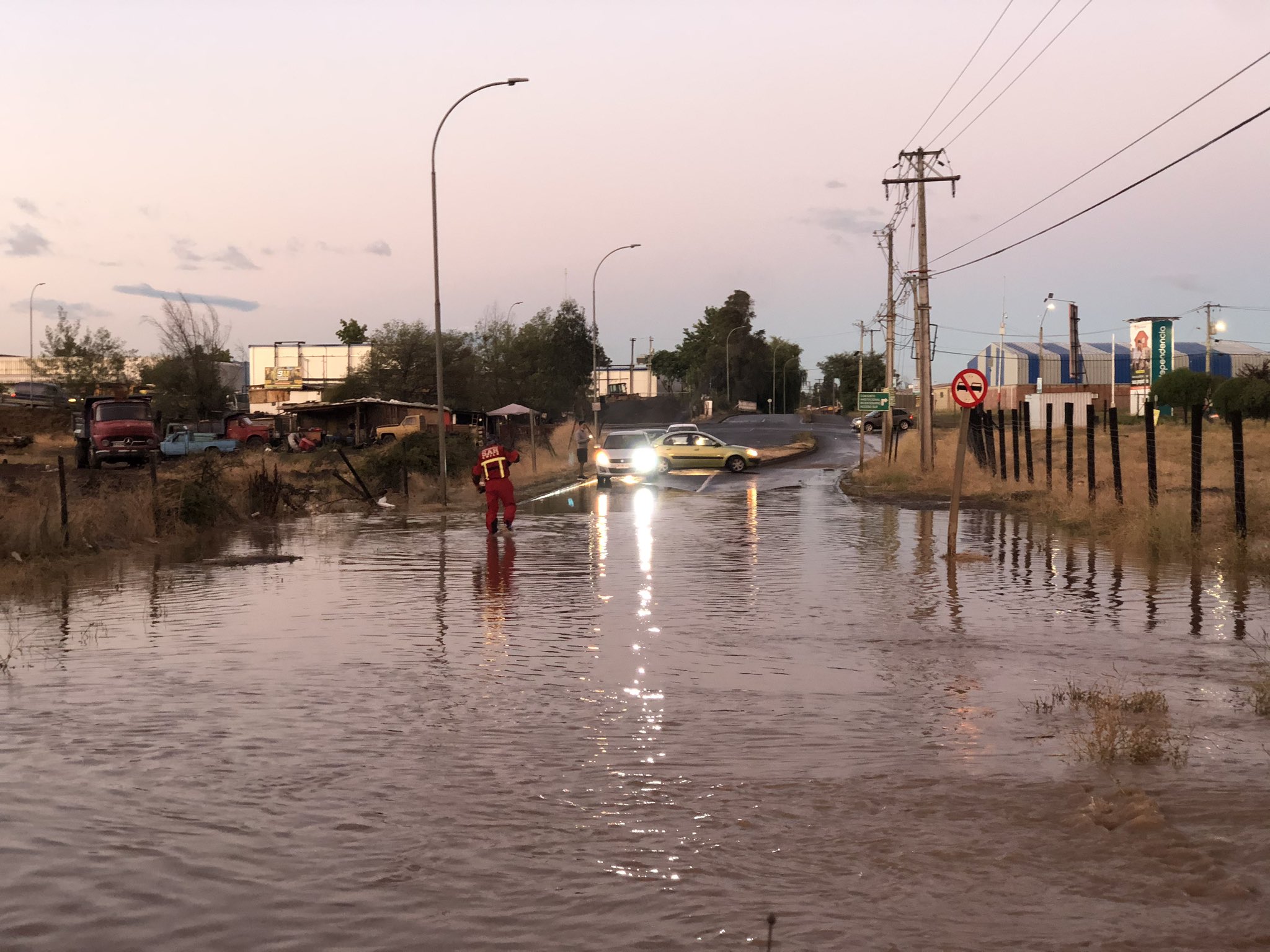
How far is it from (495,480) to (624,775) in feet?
48.5

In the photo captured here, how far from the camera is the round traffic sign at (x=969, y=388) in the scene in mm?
19938

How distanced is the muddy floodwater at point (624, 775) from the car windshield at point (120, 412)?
129 ft

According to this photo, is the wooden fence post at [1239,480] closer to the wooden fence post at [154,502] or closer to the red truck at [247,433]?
the wooden fence post at [154,502]

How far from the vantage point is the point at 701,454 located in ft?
159

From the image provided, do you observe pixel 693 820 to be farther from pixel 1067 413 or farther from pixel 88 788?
pixel 1067 413

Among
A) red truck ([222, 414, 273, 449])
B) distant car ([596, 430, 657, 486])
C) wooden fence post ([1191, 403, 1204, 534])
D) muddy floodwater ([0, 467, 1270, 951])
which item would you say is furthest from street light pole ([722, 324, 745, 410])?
muddy floodwater ([0, 467, 1270, 951])

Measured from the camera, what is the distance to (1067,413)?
26.5 metres

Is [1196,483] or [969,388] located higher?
[969,388]

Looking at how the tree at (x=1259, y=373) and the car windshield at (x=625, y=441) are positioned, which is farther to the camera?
the tree at (x=1259, y=373)

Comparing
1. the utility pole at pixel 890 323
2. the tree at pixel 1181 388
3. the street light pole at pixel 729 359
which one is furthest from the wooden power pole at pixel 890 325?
the street light pole at pixel 729 359

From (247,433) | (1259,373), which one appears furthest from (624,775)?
(1259,373)

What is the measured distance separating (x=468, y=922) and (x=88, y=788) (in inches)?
106

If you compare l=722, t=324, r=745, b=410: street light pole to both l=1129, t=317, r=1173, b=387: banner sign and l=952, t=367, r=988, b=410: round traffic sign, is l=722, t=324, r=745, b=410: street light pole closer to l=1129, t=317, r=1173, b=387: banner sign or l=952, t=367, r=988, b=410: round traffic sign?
l=1129, t=317, r=1173, b=387: banner sign

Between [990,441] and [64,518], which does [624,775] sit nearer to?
[64,518]
